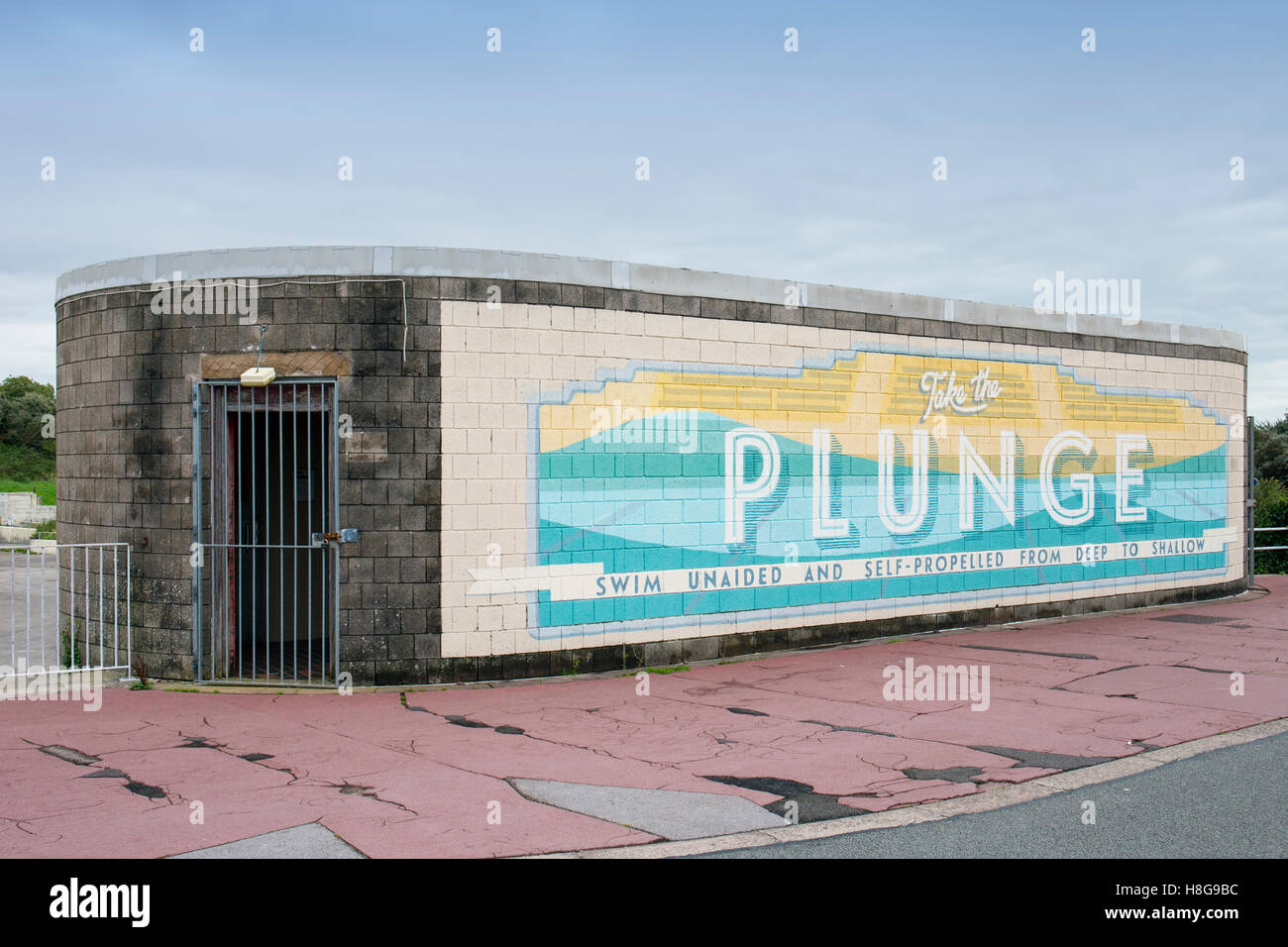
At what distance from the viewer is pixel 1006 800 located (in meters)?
6.79

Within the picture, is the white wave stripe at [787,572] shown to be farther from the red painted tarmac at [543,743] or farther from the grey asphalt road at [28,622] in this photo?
the grey asphalt road at [28,622]

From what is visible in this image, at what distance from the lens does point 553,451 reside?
1112cm

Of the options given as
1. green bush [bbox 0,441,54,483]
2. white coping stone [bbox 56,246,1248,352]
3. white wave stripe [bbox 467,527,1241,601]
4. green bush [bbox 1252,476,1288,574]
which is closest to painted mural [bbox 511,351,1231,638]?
white wave stripe [bbox 467,527,1241,601]

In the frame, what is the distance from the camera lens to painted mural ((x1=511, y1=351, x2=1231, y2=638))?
11.4 meters

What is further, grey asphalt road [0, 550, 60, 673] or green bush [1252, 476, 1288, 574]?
green bush [1252, 476, 1288, 574]

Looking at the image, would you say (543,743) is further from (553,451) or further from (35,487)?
(35,487)

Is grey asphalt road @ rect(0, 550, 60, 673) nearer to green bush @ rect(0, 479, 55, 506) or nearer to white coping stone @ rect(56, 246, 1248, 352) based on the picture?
white coping stone @ rect(56, 246, 1248, 352)

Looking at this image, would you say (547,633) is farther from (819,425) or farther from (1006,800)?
(1006,800)

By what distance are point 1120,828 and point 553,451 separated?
659 cm

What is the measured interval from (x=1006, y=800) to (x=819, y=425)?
22.4 ft

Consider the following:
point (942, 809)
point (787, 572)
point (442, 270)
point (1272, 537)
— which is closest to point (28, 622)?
point (442, 270)

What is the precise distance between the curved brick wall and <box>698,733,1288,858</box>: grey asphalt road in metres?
5.50
